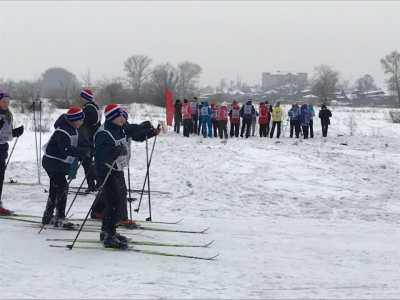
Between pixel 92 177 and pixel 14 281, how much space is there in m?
5.44

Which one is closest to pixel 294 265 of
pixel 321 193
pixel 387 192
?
pixel 321 193

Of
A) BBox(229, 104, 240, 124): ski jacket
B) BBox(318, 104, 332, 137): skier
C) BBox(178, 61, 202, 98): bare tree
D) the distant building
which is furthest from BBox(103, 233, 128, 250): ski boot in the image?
the distant building

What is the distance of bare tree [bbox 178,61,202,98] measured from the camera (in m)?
92.9

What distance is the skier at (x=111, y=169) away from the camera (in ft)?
23.0

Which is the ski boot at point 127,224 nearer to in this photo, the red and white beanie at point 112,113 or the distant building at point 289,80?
the red and white beanie at point 112,113

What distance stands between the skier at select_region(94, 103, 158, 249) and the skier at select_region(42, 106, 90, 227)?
25.4 inches

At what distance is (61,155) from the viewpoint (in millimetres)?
7848

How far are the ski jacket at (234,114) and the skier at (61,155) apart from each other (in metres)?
15.4

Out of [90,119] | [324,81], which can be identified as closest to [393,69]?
[324,81]

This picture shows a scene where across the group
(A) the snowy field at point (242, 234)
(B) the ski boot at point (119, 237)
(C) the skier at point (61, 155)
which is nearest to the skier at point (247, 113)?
(A) the snowy field at point (242, 234)

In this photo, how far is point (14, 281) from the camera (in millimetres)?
5633

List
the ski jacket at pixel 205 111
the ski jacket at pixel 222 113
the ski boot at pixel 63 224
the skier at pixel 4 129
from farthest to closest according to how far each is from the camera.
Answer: the ski jacket at pixel 205 111 → the ski jacket at pixel 222 113 → the skier at pixel 4 129 → the ski boot at pixel 63 224

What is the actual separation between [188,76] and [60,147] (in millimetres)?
97409

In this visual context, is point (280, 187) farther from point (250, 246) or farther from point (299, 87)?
point (299, 87)
